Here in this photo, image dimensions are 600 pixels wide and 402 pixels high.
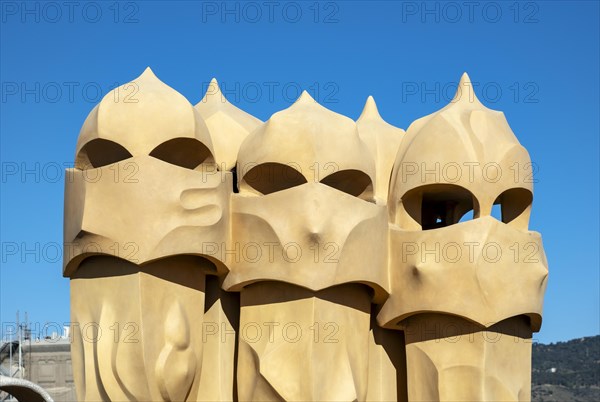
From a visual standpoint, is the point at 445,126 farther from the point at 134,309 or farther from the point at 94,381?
the point at 94,381

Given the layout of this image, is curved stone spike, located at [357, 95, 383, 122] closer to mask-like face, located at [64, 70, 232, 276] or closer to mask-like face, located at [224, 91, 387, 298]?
mask-like face, located at [224, 91, 387, 298]

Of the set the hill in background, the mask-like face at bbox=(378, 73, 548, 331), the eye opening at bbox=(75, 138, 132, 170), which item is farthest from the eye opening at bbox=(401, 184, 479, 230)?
the hill in background

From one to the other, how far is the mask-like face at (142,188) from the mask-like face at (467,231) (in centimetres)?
360

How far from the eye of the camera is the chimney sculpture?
16.8m

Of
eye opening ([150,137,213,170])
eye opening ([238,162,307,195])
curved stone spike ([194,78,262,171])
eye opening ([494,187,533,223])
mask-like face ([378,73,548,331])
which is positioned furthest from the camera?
curved stone spike ([194,78,262,171])

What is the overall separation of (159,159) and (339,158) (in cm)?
325

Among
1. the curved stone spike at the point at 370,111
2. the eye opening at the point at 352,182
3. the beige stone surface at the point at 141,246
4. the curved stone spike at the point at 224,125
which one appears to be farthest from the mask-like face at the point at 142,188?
the curved stone spike at the point at 370,111

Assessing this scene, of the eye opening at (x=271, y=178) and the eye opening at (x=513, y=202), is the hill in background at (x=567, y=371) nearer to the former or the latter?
the eye opening at (x=513, y=202)

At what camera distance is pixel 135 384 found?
16656 mm

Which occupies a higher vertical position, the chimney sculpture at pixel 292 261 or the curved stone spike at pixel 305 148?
the curved stone spike at pixel 305 148

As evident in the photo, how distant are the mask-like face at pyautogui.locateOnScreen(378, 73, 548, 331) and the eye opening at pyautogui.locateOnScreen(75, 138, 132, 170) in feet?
17.5

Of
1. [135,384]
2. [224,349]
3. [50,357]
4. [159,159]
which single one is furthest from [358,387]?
[50,357]

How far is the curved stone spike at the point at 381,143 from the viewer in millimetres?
20188

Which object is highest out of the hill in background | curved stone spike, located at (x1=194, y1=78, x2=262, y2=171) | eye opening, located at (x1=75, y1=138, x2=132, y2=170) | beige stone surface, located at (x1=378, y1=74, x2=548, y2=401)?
curved stone spike, located at (x1=194, y1=78, x2=262, y2=171)
